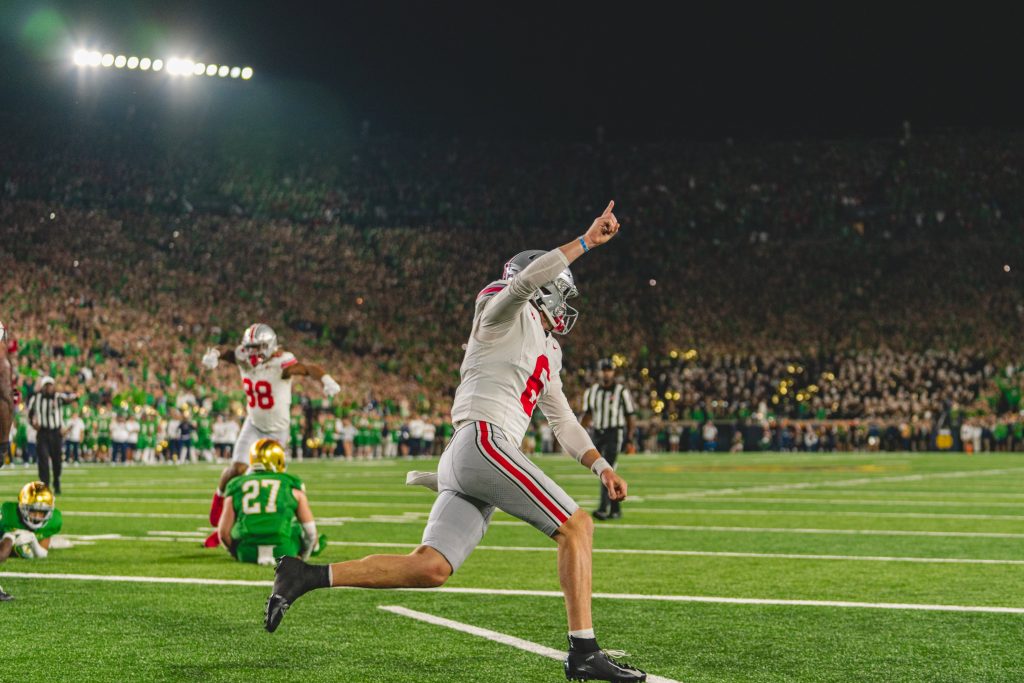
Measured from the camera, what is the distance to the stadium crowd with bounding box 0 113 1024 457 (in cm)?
3519

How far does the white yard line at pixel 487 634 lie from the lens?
197 inches

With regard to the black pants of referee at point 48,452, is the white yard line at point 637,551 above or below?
below

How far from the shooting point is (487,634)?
5.52 meters

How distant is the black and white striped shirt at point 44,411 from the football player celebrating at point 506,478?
12.8 m

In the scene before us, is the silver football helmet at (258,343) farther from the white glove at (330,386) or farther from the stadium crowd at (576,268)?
the stadium crowd at (576,268)

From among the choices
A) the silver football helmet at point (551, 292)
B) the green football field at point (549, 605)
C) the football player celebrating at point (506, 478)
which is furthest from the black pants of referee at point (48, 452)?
the silver football helmet at point (551, 292)

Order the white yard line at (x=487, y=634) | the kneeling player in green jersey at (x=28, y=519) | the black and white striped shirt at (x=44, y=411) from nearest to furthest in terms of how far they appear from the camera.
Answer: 1. the white yard line at (x=487, y=634)
2. the kneeling player in green jersey at (x=28, y=519)
3. the black and white striped shirt at (x=44, y=411)

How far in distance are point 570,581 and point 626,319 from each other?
39121 mm

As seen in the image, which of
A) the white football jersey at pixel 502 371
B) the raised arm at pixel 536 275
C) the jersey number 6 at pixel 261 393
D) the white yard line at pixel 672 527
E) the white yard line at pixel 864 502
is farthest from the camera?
the white yard line at pixel 864 502

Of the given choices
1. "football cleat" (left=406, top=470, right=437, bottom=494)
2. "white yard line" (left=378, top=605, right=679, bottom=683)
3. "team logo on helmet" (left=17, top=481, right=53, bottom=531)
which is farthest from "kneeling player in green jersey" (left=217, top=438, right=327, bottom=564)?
"football cleat" (left=406, top=470, right=437, bottom=494)

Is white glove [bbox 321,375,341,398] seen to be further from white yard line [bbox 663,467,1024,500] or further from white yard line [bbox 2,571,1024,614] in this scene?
white yard line [bbox 663,467,1024,500]

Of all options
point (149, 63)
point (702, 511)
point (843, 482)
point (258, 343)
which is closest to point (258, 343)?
point (258, 343)

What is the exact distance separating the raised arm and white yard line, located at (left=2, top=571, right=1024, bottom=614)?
2682 mm

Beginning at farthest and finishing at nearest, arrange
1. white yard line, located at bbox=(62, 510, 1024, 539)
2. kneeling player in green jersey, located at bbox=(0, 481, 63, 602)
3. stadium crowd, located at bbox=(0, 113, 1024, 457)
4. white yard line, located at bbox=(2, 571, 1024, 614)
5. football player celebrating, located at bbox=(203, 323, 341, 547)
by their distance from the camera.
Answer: stadium crowd, located at bbox=(0, 113, 1024, 457) < white yard line, located at bbox=(62, 510, 1024, 539) < football player celebrating, located at bbox=(203, 323, 341, 547) < kneeling player in green jersey, located at bbox=(0, 481, 63, 602) < white yard line, located at bbox=(2, 571, 1024, 614)
